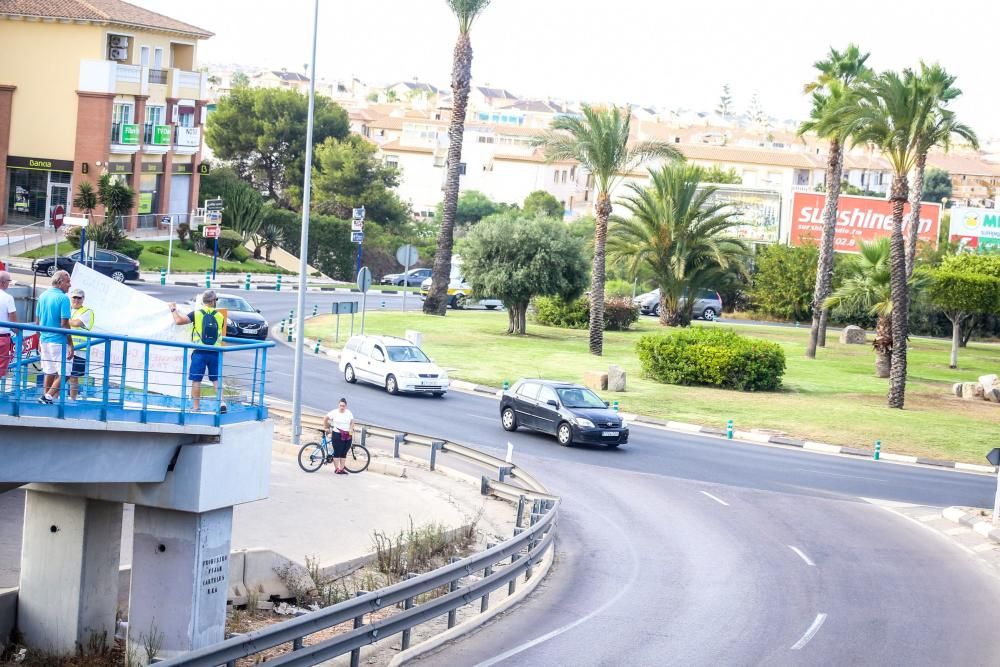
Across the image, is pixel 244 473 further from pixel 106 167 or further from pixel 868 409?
pixel 106 167

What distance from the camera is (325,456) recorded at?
79.3 feet

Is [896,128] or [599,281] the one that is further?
[599,281]

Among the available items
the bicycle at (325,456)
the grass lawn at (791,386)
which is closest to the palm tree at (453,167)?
the grass lawn at (791,386)

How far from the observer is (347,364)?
36.2 m

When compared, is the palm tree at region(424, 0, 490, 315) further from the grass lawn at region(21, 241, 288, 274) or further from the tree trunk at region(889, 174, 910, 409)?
the tree trunk at region(889, 174, 910, 409)

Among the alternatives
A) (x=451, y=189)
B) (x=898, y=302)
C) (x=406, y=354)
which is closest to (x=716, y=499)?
(x=406, y=354)

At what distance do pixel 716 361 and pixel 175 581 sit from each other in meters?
28.0

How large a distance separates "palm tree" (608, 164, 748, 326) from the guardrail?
3651cm

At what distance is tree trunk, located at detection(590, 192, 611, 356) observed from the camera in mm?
44812

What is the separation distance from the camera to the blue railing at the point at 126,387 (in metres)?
11.6

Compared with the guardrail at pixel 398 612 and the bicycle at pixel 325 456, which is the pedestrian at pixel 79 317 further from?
the bicycle at pixel 325 456

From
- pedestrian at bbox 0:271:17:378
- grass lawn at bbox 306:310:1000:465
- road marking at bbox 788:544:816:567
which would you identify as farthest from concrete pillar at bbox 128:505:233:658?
grass lawn at bbox 306:310:1000:465

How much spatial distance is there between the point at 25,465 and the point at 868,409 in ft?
95.2

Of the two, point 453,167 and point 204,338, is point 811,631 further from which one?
point 453,167
